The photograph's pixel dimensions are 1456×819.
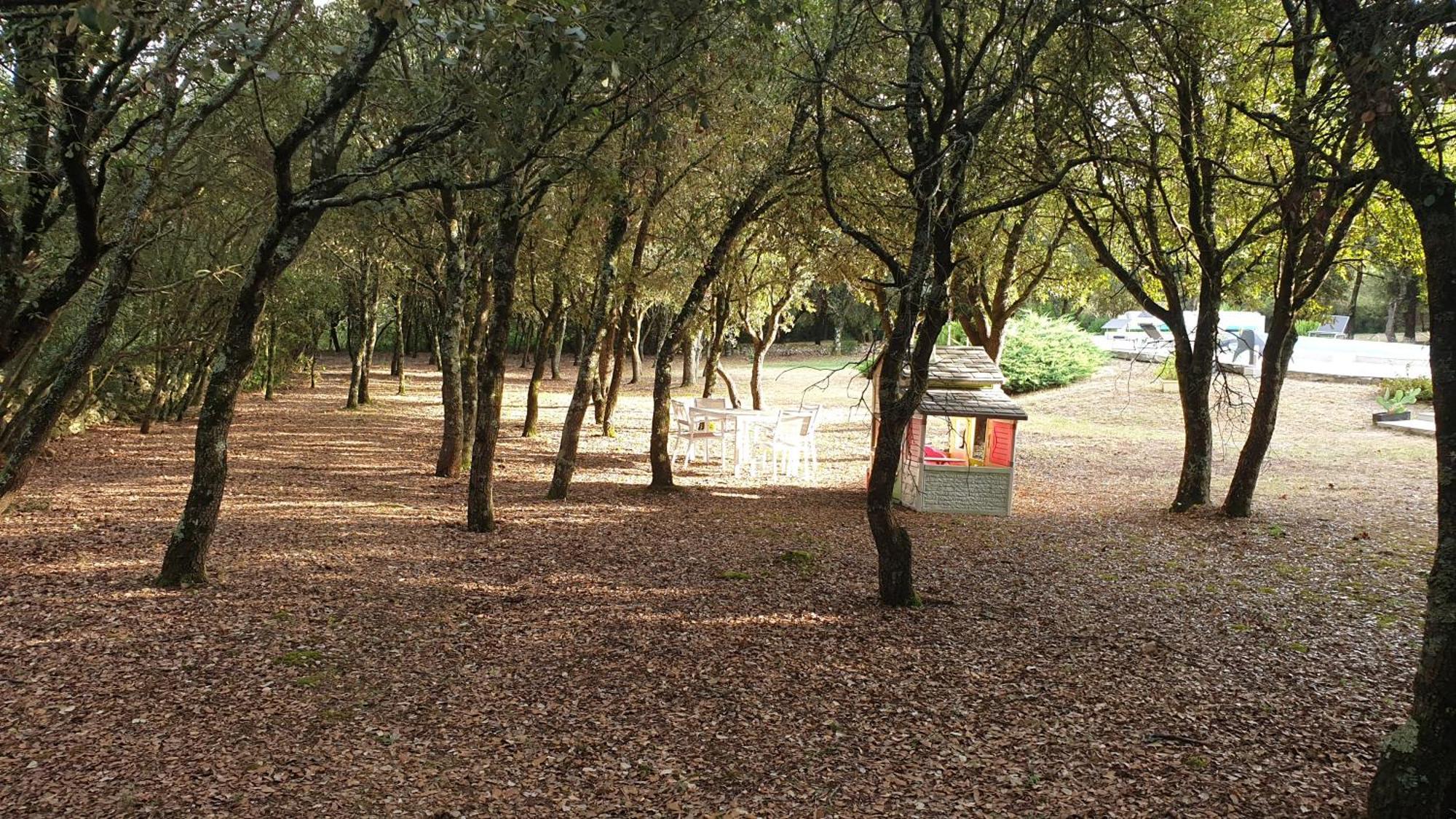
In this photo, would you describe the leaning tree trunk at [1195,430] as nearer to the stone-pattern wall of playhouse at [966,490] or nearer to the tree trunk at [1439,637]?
the stone-pattern wall of playhouse at [966,490]

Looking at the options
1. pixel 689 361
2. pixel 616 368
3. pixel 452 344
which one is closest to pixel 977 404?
pixel 452 344

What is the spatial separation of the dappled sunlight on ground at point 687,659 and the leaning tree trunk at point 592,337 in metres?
0.72

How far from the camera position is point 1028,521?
35.6ft

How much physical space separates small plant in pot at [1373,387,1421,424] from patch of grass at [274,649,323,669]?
21907 mm

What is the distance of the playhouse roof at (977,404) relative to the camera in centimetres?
1088

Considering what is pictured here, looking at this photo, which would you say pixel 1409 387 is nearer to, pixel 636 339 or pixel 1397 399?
pixel 1397 399

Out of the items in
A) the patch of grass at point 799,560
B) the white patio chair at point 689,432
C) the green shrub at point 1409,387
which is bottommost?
the patch of grass at point 799,560

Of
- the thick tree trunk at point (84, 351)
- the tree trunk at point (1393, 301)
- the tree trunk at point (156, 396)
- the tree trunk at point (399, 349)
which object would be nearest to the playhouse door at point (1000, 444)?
the thick tree trunk at point (84, 351)

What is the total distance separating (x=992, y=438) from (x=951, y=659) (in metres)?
6.52

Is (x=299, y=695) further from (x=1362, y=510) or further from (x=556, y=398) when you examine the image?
(x=556, y=398)

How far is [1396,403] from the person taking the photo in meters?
20.1

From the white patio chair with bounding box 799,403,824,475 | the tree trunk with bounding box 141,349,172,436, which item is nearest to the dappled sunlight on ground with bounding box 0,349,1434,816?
the white patio chair with bounding box 799,403,824,475

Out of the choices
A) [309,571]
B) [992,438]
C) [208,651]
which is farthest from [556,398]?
[208,651]

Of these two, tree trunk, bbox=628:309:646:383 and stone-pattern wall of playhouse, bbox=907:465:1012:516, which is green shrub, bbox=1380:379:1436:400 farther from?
tree trunk, bbox=628:309:646:383
